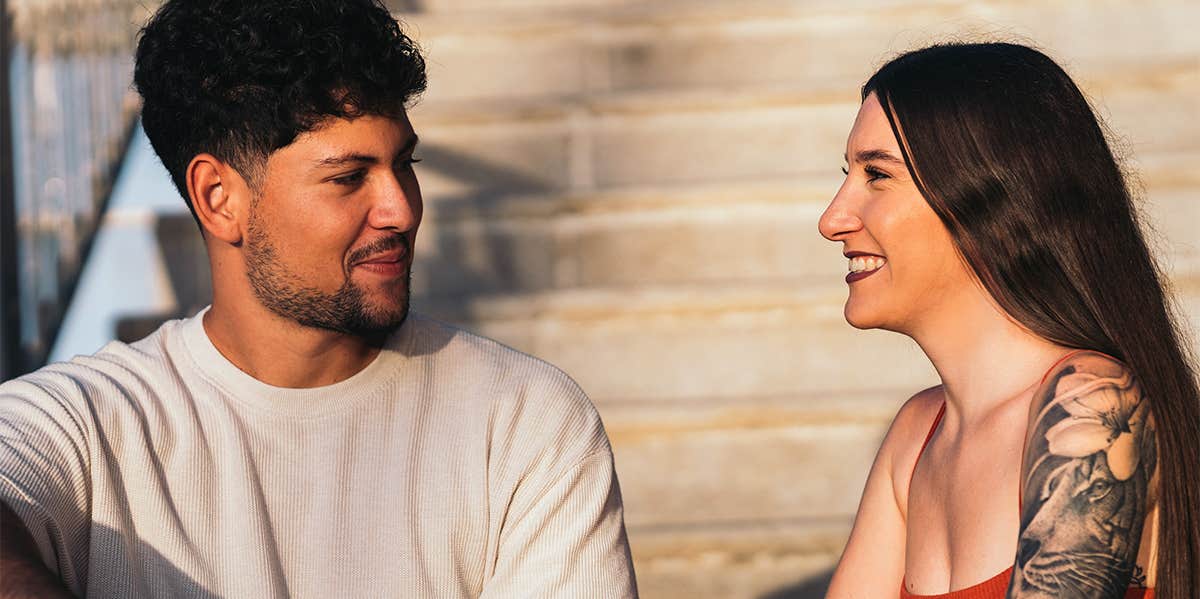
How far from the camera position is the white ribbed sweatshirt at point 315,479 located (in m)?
1.54

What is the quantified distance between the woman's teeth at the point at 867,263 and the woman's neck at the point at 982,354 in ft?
0.26

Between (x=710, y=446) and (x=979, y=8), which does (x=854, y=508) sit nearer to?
(x=710, y=446)

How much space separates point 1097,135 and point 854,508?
1276 millimetres

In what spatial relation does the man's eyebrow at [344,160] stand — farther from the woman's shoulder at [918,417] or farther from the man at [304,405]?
the woman's shoulder at [918,417]

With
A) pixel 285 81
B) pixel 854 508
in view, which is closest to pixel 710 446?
pixel 854 508

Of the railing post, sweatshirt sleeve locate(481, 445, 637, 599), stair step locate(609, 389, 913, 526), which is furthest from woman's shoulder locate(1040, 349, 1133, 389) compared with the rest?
the railing post

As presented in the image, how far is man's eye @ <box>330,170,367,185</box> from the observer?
1.63 metres

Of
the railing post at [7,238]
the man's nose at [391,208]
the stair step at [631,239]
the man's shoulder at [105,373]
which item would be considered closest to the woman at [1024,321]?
the man's nose at [391,208]

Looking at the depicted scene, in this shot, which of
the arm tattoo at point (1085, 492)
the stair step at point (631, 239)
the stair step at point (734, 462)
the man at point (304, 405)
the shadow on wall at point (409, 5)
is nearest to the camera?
the arm tattoo at point (1085, 492)

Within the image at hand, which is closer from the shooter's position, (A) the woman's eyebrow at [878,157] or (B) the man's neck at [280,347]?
(A) the woman's eyebrow at [878,157]

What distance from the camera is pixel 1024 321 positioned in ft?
4.56

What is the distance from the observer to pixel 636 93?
10.8 feet

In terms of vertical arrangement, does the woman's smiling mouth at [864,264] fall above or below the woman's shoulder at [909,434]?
above

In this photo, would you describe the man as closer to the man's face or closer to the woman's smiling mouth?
the man's face
